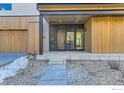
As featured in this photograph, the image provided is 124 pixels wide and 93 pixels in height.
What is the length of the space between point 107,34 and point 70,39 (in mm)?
6007

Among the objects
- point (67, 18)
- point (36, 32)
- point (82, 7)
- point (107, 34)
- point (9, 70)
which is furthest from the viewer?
point (36, 32)

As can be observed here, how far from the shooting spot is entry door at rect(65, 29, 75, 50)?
808 inches

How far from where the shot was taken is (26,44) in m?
20.5

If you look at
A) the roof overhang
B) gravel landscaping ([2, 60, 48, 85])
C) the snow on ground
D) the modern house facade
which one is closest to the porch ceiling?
the modern house facade

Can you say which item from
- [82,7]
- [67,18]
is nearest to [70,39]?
[67,18]

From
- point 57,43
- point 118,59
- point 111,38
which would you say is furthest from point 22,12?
point 118,59

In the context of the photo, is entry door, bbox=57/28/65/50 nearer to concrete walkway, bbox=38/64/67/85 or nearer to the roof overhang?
the roof overhang

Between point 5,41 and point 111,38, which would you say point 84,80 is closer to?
point 111,38

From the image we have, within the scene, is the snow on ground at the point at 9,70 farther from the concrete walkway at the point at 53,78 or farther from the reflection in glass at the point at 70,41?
the reflection in glass at the point at 70,41

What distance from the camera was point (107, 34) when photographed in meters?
15.1

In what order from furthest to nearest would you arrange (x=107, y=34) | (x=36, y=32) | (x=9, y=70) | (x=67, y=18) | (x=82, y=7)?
1. (x=36, y=32)
2. (x=67, y=18)
3. (x=107, y=34)
4. (x=82, y=7)
5. (x=9, y=70)

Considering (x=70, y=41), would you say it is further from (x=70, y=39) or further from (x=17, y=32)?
(x=17, y=32)

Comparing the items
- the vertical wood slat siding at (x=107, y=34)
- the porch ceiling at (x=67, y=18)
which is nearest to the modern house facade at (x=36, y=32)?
the porch ceiling at (x=67, y=18)
